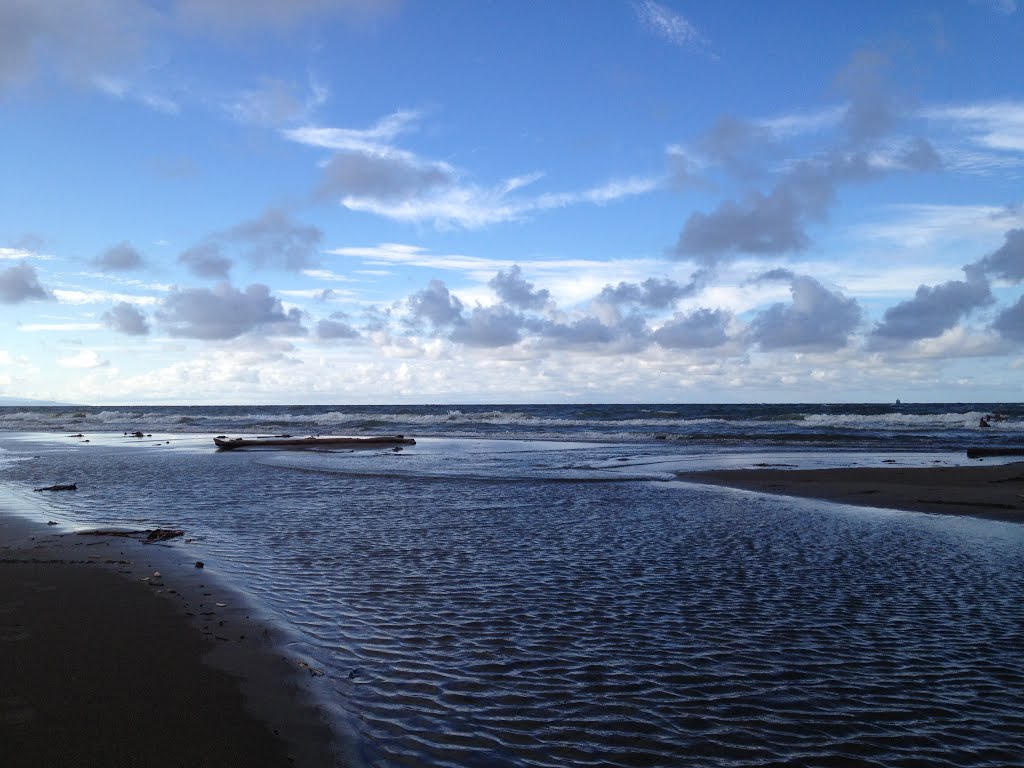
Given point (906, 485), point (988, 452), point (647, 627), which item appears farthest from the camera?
point (988, 452)

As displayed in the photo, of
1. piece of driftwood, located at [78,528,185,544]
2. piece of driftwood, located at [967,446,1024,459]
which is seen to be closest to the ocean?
piece of driftwood, located at [78,528,185,544]

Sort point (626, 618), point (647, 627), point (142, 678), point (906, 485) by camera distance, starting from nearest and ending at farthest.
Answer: point (142, 678) < point (647, 627) < point (626, 618) < point (906, 485)

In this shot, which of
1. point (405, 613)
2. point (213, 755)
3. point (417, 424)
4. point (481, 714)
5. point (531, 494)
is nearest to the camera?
point (213, 755)

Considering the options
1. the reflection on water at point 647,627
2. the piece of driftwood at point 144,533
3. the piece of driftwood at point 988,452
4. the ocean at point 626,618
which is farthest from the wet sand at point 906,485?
the piece of driftwood at point 144,533

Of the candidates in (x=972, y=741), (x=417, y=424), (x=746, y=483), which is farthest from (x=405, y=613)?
(x=417, y=424)

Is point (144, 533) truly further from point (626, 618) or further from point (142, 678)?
point (626, 618)

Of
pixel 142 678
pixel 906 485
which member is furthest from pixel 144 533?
pixel 906 485

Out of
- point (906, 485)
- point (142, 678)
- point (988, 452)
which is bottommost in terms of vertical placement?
point (906, 485)

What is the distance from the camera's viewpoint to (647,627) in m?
6.35

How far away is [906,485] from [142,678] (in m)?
19.1

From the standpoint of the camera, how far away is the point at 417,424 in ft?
215

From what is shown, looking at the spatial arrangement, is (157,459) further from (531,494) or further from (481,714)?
(481,714)

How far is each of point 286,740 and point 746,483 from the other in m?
17.1

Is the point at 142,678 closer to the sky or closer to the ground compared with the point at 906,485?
closer to the sky
